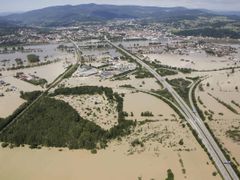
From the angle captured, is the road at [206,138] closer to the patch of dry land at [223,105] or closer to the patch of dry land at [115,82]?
the patch of dry land at [223,105]

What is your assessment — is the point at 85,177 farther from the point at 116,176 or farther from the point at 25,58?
the point at 25,58

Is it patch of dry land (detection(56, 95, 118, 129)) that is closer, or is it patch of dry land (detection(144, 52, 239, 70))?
patch of dry land (detection(56, 95, 118, 129))

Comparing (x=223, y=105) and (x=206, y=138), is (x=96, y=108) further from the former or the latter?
(x=223, y=105)

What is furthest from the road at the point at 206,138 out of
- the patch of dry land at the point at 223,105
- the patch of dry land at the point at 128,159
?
the patch of dry land at the point at 223,105

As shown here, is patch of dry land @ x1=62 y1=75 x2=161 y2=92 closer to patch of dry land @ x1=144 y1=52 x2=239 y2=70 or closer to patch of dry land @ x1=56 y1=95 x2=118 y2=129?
patch of dry land @ x1=56 y1=95 x2=118 y2=129

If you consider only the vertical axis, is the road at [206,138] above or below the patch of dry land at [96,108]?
above

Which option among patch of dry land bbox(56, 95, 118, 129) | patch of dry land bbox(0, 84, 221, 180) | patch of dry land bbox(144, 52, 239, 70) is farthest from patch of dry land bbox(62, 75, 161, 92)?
patch of dry land bbox(0, 84, 221, 180)
